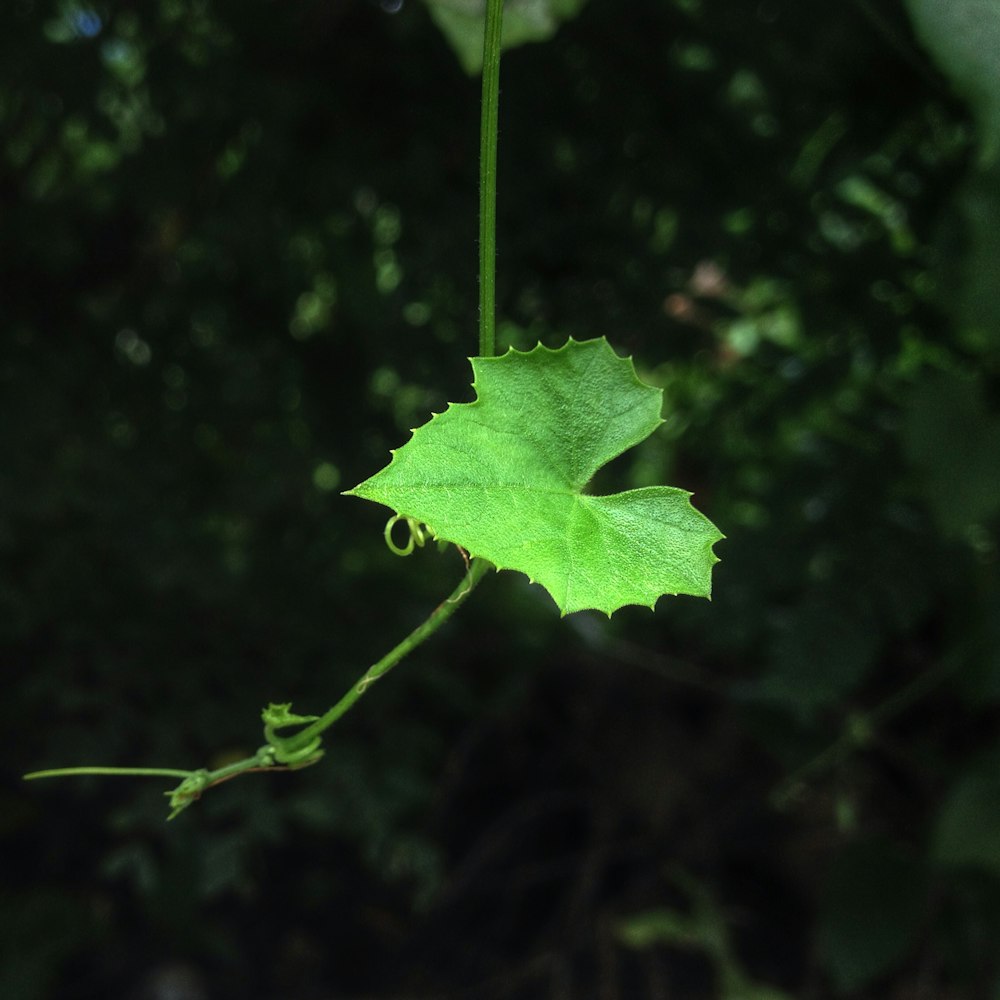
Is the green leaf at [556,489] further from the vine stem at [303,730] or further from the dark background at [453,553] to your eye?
the dark background at [453,553]

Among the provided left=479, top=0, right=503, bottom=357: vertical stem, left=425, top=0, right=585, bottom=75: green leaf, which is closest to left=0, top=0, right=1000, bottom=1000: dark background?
left=425, top=0, right=585, bottom=75: green leaf

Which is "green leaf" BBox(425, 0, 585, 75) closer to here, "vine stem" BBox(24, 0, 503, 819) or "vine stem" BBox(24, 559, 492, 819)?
"vine stem" BBox(24, 0, 503, 819)

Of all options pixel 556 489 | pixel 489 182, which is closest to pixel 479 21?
pixel 489 182

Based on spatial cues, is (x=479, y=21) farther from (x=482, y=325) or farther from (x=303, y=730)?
(x=303, y=730)

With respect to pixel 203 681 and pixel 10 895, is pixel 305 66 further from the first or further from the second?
pixel 10 895

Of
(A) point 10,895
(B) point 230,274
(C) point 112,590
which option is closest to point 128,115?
(B) point 230,274
